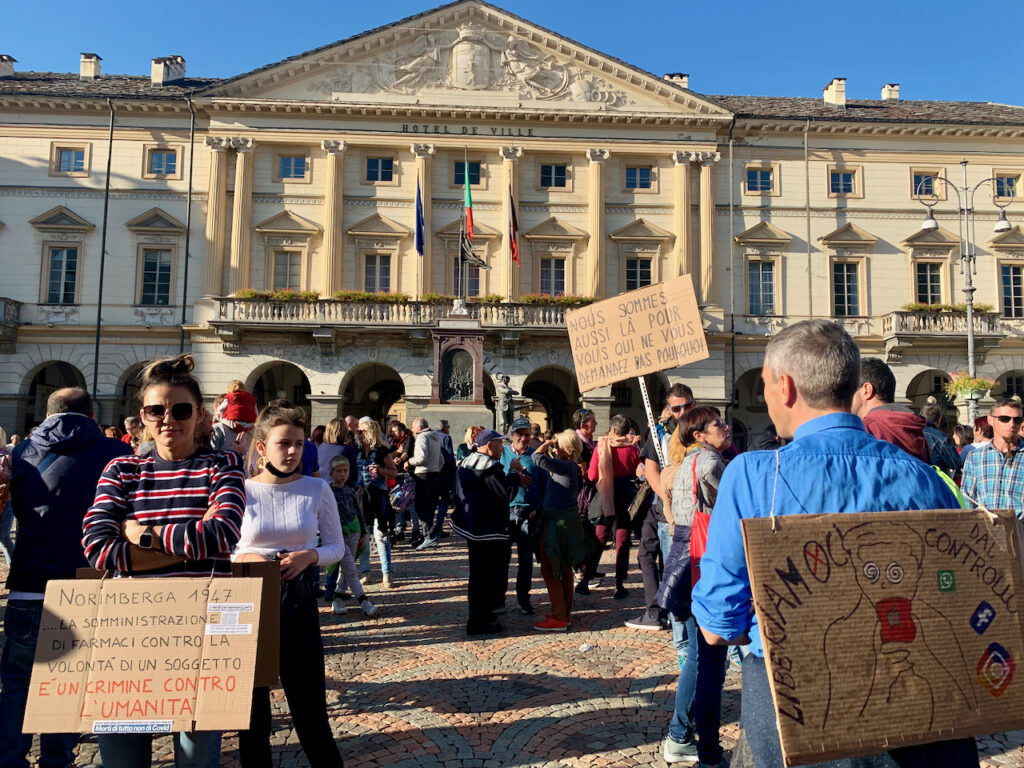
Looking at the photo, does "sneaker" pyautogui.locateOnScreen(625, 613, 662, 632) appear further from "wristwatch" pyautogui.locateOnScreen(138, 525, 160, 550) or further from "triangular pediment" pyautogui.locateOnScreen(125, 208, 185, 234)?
"triangular pediment" pyautogui.locateOnScreen(125, 208, 185, 234)

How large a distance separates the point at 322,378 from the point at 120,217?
34.0ft

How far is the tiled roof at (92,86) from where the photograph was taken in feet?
89.0

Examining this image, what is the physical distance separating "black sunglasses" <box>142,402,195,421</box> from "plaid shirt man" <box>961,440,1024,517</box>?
5304 mm

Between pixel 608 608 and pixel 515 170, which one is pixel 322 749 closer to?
pixel 608 608

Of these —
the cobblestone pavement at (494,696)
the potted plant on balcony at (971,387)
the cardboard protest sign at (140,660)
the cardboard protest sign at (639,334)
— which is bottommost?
the cobblestone pavement at (494,696)

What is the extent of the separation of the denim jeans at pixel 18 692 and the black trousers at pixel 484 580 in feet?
12.0

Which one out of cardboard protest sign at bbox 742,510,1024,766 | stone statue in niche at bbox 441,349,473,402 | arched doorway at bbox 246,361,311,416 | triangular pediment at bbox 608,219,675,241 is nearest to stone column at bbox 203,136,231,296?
arched doorway at bbox 246,361,311,416

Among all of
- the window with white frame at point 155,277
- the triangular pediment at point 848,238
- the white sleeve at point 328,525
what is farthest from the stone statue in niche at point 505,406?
the triangular pediment at point 848,238

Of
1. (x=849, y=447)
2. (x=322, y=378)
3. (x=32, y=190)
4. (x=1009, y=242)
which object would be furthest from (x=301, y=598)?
(x=1009, y=242)

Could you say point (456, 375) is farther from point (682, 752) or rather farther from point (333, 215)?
point (682, 752)

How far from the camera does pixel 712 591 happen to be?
205cm

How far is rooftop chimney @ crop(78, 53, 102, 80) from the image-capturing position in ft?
101

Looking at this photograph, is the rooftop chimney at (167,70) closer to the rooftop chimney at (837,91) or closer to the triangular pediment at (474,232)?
the triangular pediment at (474,232)

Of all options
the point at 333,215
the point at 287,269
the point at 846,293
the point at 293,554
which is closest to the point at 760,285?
the point at 846,293
